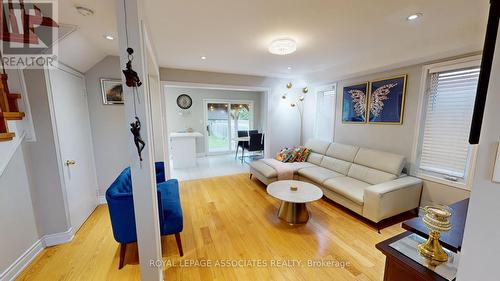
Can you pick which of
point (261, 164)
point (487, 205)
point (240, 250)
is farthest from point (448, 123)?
point (240, 250)

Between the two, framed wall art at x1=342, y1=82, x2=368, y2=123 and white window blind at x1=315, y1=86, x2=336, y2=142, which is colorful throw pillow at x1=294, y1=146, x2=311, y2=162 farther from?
framed wall art at x1=342, y1=82, x2=368, y2=123

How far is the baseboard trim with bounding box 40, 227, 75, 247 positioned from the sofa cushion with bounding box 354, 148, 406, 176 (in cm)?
416

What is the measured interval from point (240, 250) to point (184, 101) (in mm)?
5253

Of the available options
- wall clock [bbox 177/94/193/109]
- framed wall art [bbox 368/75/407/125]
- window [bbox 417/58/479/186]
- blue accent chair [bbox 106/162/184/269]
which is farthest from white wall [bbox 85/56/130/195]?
window [bbox 417/58/479/186]

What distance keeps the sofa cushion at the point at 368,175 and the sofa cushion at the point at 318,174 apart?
0.25 metres

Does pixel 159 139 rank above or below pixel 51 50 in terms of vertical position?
below

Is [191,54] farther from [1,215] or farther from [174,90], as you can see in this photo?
[174,90]

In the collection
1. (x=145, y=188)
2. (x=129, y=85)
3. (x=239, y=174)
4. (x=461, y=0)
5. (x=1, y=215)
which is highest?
(x=461, y=0)

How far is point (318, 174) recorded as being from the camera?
332cm

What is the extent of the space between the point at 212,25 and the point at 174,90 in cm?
457

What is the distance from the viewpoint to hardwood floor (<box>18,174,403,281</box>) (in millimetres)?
1746

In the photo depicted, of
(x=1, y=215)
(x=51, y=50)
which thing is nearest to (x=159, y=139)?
(x=51, y=50)

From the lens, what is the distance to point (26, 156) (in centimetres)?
183

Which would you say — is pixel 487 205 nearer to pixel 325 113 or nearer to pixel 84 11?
pixel 84 11
